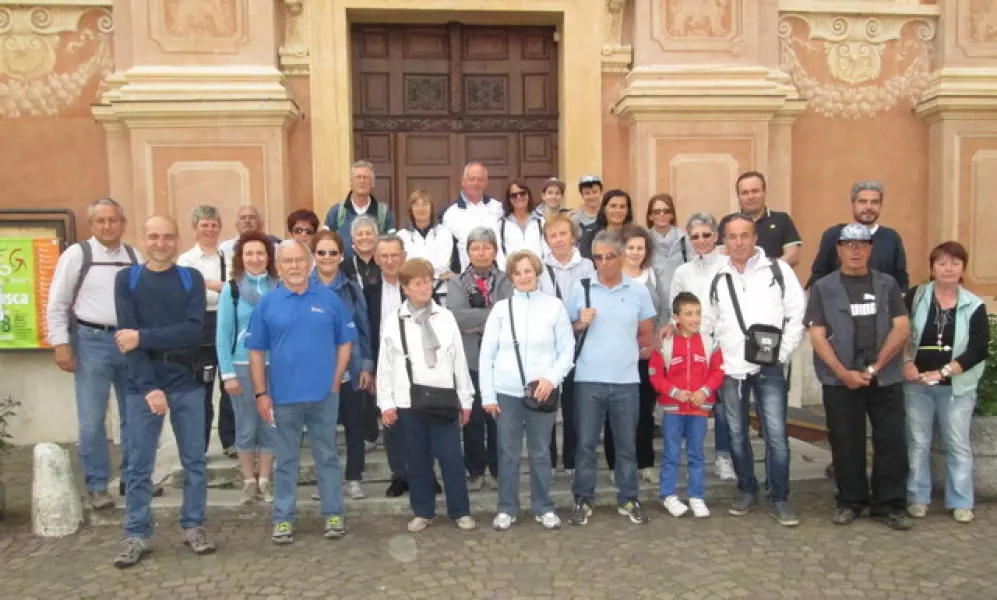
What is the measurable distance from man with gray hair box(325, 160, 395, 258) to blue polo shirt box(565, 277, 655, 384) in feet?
6.02

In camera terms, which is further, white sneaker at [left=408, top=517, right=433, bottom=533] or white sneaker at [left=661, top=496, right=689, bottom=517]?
white sneaker at [left=661, top=496, right=689, bottom=517]

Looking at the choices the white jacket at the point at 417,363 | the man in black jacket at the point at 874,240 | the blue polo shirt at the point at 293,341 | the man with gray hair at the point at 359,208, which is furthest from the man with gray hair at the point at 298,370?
the man in black jacket at the point at 874,240

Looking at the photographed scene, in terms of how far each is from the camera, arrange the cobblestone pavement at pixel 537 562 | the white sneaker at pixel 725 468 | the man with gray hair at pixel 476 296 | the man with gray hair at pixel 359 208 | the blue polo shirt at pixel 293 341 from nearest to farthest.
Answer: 1. the cobblestone pavement at pixel 537 562
2. the blue polo shirt at pixel 293 341
3. the man with gray hair at pixel 476 296
4. the white sneaker at pixel 725 468
5. the man with gray hair at pixel 359 208

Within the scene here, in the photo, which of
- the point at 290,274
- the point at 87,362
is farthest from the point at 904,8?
the point at 87,362

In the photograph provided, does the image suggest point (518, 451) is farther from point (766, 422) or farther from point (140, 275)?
point (140, 275)

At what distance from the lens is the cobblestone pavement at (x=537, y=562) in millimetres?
4363

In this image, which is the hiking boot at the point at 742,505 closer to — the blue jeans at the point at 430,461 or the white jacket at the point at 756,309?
the white jacket at the point at 756,309

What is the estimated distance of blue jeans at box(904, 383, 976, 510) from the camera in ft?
17.5

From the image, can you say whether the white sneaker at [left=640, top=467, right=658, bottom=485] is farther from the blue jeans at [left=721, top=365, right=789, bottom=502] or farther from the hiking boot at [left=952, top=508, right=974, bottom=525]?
the hiking boot at [left=952, top=508, right=974, bottom=525]

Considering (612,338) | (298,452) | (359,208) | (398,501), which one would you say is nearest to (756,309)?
(612,338)

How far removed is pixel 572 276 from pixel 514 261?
66 centimetres

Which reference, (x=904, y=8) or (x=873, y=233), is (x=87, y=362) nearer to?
→ (x=873, y=233)

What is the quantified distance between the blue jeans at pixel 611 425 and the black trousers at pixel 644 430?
378 millimetres

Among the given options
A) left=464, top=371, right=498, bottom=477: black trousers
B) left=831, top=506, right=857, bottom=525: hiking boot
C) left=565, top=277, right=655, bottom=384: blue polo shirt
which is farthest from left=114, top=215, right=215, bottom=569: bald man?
left=831, top=506, right=857, bottom=525: hiking boot
